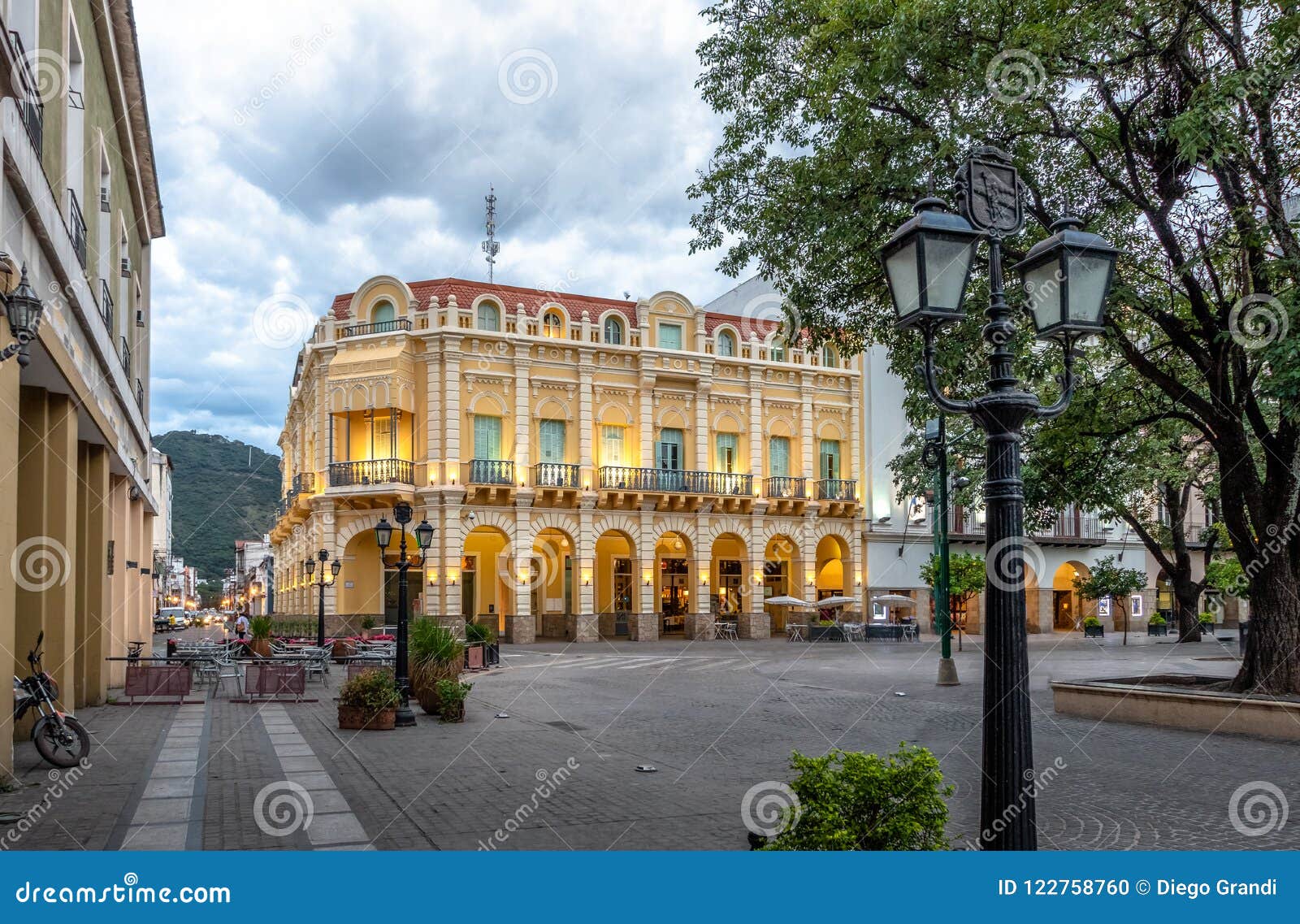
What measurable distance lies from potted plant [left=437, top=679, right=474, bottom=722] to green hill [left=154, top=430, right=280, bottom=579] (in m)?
100

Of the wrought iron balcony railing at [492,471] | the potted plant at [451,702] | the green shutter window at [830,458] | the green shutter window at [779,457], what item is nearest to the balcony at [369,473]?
the wrought iron balcony railing at [492,471]

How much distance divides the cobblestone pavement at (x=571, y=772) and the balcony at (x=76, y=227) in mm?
6036

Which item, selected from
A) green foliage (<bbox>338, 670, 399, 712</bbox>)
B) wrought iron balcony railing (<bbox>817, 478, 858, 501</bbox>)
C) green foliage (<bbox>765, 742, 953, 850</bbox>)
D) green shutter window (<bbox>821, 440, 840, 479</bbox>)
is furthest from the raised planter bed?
green shutter window (<bbox>821, 440, 840, 479</bbox>)

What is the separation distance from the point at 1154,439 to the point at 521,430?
953 inches

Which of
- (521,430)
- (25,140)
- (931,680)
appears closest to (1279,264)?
(931,680)

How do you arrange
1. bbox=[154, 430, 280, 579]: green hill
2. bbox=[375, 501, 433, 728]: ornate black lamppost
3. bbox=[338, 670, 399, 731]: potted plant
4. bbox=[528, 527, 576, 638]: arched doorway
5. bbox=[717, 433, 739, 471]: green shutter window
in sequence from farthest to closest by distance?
bbox=[154, 430, 280, 579]: green hill
bbox=[717, 433, 739, 471]: green shutter window
bbox=[528, 527, 576, 638]: arched doorway
bbox=[375, 501, 433, 728]: ornate black lamppost
bbox=[338, 670, 399, 731]: potted plant

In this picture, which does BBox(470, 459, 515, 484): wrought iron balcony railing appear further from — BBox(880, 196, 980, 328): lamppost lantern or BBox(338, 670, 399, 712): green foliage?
BBox(880, 196, 980, 328): lamppost lantern

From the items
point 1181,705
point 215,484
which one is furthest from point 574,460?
point 215,484

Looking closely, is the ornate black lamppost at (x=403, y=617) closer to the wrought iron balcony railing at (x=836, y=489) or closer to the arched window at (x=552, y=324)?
the arched window at (x=552, y=324)

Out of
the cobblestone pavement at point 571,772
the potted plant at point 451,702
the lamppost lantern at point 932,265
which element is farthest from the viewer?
the potted plant at point 451,702

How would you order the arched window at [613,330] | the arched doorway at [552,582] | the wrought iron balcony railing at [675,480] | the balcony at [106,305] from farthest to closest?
the arched window at [613,330], the arched doorway at [552,582], the wrought iron balcony railing at [675,480], the balcony at [106,305]

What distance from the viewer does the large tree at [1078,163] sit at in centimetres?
1174

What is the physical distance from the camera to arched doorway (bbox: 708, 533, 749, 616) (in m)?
42.9

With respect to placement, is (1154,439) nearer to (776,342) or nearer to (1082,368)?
(1082,368)
